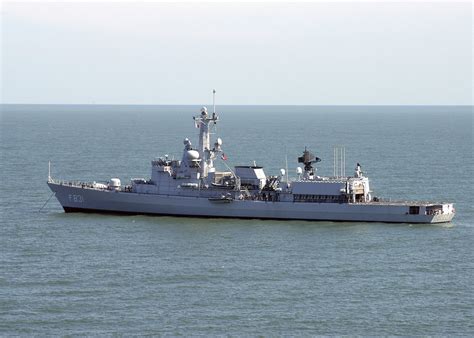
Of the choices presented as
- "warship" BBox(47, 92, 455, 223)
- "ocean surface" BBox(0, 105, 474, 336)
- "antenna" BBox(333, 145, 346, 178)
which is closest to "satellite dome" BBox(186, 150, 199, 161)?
"warship" BBox(47, 92, 455, 223)

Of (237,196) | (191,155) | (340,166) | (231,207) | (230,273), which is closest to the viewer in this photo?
(230,273)

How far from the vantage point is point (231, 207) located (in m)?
85.1

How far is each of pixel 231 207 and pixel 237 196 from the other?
3.69ft

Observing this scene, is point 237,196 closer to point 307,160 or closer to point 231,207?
point 231,207

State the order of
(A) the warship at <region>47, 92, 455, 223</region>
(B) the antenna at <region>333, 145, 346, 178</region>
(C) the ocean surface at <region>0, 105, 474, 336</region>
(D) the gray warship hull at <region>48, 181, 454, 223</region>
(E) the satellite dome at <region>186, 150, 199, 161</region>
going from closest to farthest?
(C) the ocean surface at <region>0, 105, 474, 336</region>, (D) the gray warship hull at <region>48, 181, 454, 223</region>, (A) the warship at <region>47, 92, 455, 223</region>, (E) the satellite dome at <region>186, 150, 199, 161</region>, (B) the antenna at <region>333, 145, 346, 178</region>

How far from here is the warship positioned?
3236 inches

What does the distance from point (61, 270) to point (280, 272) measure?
1369 cm

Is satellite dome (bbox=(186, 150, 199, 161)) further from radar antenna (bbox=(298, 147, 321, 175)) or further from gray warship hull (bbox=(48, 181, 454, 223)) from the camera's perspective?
radar antenna (bbox=(298, 147, 321, 175))

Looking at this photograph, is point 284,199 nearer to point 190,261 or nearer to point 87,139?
point 190,261

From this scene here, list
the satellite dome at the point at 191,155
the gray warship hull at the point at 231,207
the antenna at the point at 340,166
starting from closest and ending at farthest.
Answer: the gray warship hull at the point at 231,207 → the satellite dome at the point at 191,155 → the antenna at the point at 340,166

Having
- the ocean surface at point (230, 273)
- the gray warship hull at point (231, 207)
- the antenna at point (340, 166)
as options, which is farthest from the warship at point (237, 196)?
the antenna at point (340, 166)

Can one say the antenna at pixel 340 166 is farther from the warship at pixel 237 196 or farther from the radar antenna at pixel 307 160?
the warship at pixel 237 196

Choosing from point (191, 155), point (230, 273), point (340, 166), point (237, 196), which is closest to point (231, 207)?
point (237, 196)

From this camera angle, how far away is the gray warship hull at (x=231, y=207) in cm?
8150
